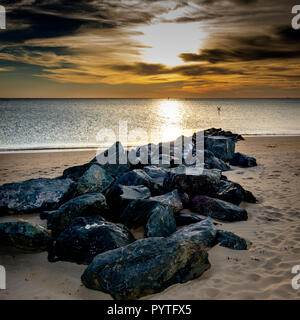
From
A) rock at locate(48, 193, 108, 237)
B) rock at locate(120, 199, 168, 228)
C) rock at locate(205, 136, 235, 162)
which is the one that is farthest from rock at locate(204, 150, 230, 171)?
rock at locate(48, 193, 108, 237)

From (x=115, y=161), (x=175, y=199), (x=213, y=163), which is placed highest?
(x=115, y=161)

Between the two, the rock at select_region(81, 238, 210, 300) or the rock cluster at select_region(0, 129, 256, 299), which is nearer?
the rock at select_region(81, 238, 210, 300)

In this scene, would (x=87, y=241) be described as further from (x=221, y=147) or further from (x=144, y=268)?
(x=221, y=147)

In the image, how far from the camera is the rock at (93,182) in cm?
802

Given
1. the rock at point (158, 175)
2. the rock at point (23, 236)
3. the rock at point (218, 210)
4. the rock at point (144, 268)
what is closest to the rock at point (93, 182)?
the rock at point (158, 175)

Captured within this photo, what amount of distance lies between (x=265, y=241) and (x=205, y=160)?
6.29 meters

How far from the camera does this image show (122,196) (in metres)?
7.23

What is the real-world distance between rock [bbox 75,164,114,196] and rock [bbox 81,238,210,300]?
3.59 metres

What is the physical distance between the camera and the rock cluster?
445cm

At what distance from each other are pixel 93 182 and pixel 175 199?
262 centimetres

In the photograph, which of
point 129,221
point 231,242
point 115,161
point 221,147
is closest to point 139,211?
point 129,221

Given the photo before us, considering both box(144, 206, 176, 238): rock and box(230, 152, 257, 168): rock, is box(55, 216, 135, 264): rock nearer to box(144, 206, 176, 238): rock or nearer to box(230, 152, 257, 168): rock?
box(144, 206, 176, 238): rock
